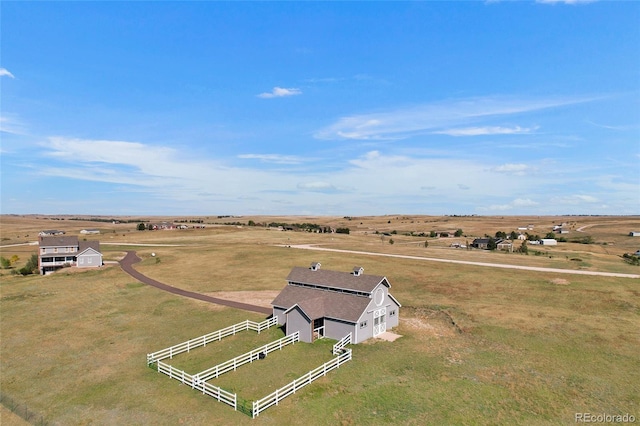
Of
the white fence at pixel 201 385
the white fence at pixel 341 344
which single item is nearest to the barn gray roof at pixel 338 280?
the white fence at pixel 341 344

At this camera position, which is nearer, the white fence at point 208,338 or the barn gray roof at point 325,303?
the white fence at point 208,338

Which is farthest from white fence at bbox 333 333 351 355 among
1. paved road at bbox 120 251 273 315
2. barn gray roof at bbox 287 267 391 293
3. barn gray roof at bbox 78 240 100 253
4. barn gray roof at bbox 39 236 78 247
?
barn gray roof at bbox 39 236 78 247

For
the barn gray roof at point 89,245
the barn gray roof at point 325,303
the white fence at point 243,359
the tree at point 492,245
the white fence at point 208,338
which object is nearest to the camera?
the white fence at point 243,359

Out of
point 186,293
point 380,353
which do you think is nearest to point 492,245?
point 380,353

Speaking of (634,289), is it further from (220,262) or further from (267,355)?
(220,262)

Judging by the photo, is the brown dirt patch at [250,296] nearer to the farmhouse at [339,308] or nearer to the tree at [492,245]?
the farmhouse at [339,308]

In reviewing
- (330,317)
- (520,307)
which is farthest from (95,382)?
(520,307)
